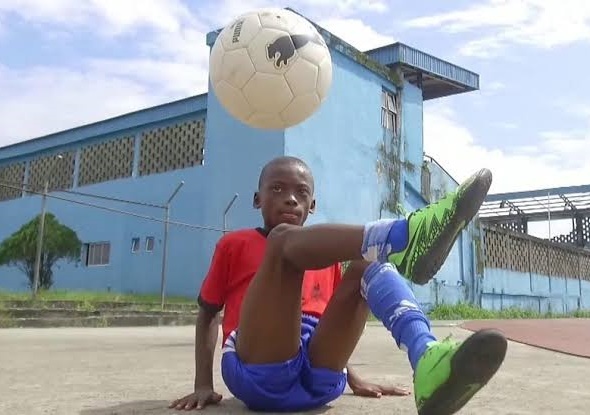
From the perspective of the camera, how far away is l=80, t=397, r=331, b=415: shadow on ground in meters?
1.92

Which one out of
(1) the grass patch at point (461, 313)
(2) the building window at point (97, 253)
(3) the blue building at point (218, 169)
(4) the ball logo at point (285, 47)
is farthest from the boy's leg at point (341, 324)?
(2) the building window at point (97, 253)

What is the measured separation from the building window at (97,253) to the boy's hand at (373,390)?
44.2 ft

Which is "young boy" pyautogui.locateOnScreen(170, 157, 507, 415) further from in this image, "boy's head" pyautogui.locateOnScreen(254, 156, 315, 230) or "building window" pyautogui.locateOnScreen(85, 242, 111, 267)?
"building window" pyautogui.locateOnScreen(85, 242, 111, 267)

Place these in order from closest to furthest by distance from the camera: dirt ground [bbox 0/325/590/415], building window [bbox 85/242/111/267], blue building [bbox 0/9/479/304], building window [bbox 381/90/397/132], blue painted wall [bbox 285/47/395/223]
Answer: dirt ground [bbox 0/325/590/415] < blue painted wall [bbox 285/47/395/223] < blue building [bbox 0/9/479/304] < building window [bbox 381/90/397/132] < building window [bbox 85/242/111/267]

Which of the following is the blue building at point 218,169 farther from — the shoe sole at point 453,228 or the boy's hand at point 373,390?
the shoe sole at point 453,228

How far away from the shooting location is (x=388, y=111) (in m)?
14.6

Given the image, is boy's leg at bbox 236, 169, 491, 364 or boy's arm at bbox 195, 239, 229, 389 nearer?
boy's leg at bbox 236, 169, 491, 364

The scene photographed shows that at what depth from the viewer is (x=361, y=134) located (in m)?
13.4

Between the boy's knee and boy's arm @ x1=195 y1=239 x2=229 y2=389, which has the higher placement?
the boy's knee

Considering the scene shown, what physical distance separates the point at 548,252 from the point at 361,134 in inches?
426

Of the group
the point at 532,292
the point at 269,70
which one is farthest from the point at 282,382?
the point at 532,292

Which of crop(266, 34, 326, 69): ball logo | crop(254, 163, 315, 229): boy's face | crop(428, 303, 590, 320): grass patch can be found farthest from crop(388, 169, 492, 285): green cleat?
crop(428, 303, 590, 320): grass patch

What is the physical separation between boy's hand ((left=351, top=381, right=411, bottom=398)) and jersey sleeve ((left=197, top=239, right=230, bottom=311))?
2.05 feet

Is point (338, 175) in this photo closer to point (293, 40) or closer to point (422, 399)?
point (293, 40)
